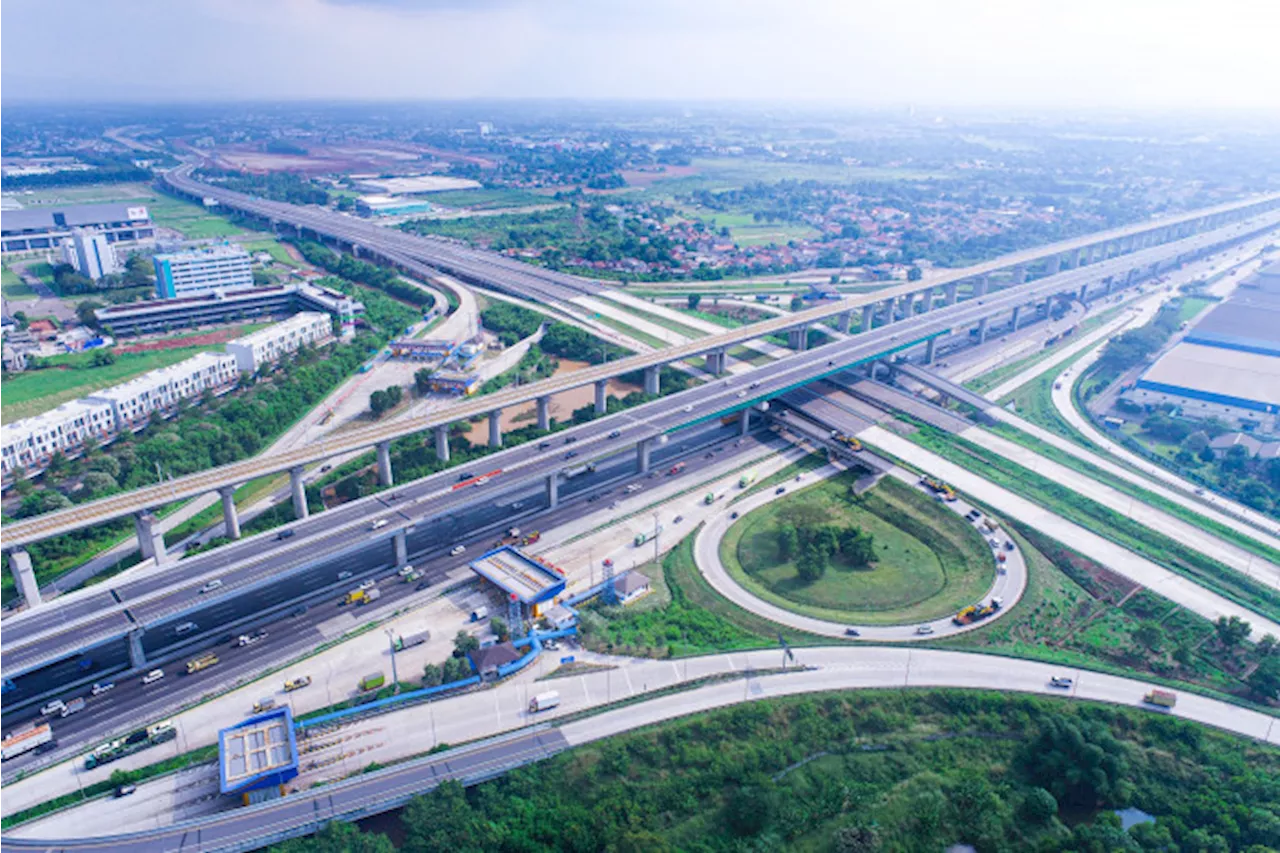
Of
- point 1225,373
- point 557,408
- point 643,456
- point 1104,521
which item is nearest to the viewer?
point 1104,521

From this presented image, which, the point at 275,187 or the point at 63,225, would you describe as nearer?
the point at 63,225

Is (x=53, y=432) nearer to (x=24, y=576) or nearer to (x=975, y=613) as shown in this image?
(x=24, y=576)

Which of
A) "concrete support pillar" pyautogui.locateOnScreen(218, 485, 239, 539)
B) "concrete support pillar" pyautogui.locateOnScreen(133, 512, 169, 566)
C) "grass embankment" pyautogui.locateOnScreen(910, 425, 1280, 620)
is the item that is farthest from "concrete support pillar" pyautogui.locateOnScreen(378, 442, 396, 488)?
"grass embankment" pyautogui.locateOnScreen(910, 425, 1280, 620)

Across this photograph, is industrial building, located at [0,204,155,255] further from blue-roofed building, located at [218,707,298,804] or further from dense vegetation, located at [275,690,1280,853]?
dense vegetation, located at [275,690,1280,853]

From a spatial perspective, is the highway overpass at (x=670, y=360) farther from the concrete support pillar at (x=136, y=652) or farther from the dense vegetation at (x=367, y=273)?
the dense vegetation at (x=367, y=273)

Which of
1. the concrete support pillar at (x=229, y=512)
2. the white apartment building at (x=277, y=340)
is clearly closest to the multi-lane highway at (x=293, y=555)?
the concrete support pillar at (x=229, y=512)

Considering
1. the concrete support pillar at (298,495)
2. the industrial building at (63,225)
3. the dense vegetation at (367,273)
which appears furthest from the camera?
the industrial building at (63,225)

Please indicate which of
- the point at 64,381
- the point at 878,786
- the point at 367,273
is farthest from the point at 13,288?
the point at 878,786
